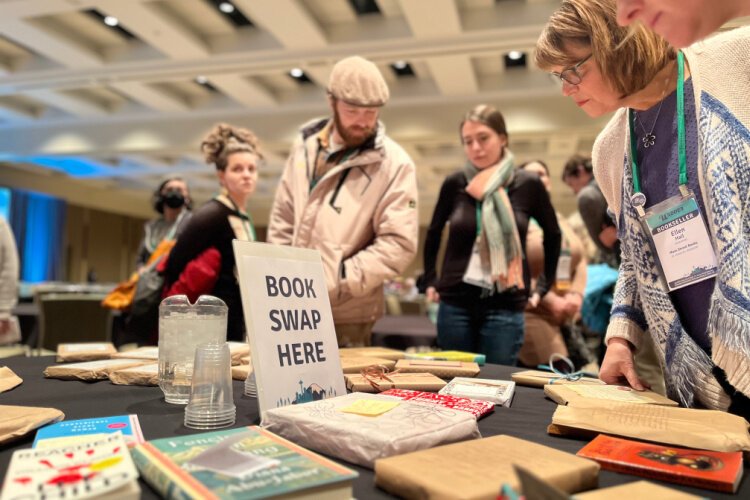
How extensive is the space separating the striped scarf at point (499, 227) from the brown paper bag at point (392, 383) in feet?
3.17

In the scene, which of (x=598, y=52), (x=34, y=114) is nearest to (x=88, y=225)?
(x=34, y=114)

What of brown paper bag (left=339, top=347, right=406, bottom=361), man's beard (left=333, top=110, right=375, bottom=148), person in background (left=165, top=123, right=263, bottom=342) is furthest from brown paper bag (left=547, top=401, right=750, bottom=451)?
person in background (left=165, top=123, right=263, bottom=342)

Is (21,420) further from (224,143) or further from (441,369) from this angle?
(224,143)

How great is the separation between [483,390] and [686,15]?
67cm

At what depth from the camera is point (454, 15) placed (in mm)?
4676

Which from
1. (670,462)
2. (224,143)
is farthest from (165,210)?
(670,462)

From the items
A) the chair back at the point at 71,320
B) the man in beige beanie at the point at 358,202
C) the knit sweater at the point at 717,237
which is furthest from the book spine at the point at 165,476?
the chair back at the point at 71,320

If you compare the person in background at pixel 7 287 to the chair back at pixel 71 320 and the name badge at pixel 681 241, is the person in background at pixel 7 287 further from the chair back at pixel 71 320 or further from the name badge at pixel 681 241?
the name badge at pixel 681 241

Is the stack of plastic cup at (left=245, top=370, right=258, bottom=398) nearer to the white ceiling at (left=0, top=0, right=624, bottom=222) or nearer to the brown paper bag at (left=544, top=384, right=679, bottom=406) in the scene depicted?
the brown paper bag at (left=544, top=384, right=679, bottom=406)

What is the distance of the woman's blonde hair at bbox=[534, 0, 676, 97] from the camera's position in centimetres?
97

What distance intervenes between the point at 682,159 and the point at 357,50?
4.79m

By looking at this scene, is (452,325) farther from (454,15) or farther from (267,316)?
(454,15)

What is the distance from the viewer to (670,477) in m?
0.60

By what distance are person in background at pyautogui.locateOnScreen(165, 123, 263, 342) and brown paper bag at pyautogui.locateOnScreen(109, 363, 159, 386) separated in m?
0.88
